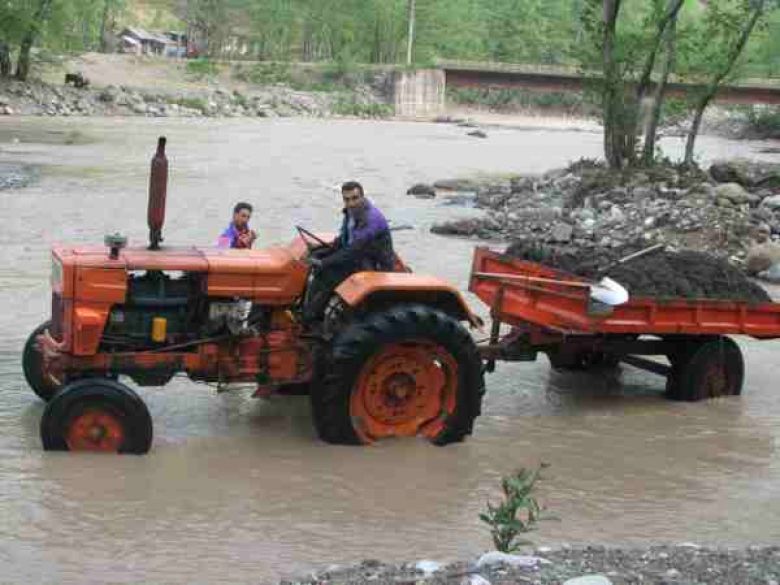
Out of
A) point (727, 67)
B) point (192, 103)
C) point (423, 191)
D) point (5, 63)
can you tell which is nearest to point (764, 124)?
point (192, 103)

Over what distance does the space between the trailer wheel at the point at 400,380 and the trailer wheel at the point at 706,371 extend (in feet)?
7.37

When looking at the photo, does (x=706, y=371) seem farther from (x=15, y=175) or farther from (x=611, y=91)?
(x=15, y=175)

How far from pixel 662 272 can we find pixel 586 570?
5.12m

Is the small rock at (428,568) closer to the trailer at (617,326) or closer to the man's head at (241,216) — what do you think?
the trailer at (617,326)

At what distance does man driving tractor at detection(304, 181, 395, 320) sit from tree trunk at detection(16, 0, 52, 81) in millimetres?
51756

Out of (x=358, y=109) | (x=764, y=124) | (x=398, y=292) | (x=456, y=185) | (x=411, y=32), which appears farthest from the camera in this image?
(x=411, y=32)

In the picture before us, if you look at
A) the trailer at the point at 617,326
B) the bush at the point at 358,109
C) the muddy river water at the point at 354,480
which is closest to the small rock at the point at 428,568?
the muddy river water at the point at 354,480

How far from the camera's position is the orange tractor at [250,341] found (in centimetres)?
776

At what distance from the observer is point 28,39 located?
189ft

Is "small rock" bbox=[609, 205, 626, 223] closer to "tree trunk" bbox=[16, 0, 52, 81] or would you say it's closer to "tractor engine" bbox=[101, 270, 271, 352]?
"tractor engine" bbox=[101, 270, 271, 352]

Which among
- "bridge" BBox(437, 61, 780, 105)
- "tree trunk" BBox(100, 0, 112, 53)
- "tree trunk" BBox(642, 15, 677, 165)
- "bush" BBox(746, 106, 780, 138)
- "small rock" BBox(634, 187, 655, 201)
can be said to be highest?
"tree trunk" BBox(100, 0, 112, 53)

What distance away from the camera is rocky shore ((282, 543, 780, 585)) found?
5.04m

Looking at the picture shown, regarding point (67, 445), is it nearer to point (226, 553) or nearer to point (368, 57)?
point (226, 553)

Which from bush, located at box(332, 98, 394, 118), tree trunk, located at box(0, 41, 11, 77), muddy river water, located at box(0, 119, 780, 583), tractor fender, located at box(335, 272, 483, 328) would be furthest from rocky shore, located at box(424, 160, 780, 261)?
bush, located at box(332, 98, 394, 118)
